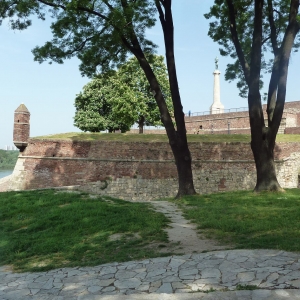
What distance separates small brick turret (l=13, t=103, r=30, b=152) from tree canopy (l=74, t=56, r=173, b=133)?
7.66 m

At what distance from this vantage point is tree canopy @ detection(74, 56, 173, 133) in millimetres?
25406

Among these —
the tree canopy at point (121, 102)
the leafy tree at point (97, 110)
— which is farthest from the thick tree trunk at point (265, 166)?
the leafy tree at point (97, 110)

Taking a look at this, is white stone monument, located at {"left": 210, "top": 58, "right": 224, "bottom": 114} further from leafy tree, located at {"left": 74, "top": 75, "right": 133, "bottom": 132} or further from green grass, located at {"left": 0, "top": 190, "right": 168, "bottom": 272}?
green grass, located at {"left": 0, "top": 190, "right": 168, "bottom": 272}

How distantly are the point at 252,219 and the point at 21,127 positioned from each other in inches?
484

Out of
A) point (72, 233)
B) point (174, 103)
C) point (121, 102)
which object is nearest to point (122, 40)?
point (174, 103)

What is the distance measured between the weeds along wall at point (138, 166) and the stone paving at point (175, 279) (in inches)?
455

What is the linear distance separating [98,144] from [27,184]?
3.65 metres

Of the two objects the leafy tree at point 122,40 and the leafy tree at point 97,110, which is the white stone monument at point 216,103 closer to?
the leafy tree at point 97,110

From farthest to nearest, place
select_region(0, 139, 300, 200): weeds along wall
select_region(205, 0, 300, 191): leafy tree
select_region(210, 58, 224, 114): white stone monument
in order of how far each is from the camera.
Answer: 1. select_region(210, 58, 224, 114): white stone monument
2. select_region(0, 139, 300, 200): weeds along wall
3. select_region(205, 0, 300, 191): leafy tree

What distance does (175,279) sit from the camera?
3.76 m

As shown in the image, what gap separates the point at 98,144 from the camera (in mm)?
16359

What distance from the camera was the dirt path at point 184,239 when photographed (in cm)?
482

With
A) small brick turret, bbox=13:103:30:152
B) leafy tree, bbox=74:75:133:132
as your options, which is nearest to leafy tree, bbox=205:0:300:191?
small brick turret, bbox=13:103:30:152

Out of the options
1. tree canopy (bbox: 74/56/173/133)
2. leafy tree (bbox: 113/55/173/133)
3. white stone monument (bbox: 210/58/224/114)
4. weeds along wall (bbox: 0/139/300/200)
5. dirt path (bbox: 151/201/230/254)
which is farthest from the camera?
white stone monument (bbox: 210/58/224/114)
